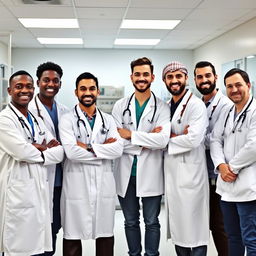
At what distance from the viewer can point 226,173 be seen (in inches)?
88.0

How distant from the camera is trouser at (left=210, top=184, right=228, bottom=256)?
2680mm

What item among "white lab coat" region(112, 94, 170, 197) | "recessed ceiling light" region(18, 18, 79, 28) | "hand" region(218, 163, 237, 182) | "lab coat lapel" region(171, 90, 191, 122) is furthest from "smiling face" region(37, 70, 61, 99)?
"recessed ceiling light" region(18, 18, 79, 28)

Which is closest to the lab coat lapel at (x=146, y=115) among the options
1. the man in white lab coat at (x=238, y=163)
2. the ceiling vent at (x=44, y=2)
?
the man in white lab coat at (x=238, y=163)

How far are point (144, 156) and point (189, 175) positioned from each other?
333 mm

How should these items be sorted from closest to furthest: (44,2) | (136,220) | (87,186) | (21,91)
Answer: (21,91) < (87,186) < (136,220) < (44,2)

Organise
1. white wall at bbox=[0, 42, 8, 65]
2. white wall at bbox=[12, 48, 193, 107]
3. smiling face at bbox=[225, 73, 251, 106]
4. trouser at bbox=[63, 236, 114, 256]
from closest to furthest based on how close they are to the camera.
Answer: smiling face at bbox=[225, 73, 251, 106] < trouser at bbox=[63, 236, 114, 256] < white wall at bbox=[0, 42, 8, 65] < white wall at bbox=[12, 48, 193, 107]

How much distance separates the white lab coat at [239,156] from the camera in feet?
7.01

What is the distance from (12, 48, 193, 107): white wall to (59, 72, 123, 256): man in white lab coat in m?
5.57

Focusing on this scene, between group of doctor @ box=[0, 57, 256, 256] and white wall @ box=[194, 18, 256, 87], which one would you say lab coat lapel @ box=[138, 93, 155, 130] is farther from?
white wall @ box=[194, 18, 256, 87]

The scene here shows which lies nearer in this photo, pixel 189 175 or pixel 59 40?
pixel 189 175

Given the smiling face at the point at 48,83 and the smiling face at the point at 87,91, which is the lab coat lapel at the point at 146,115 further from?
the smiling face at the point at 48,83

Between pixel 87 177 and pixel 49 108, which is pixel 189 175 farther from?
pixel 49 108

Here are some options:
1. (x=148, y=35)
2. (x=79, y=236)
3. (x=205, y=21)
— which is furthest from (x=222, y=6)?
(x=79, y=236)

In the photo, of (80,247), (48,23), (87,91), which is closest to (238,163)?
(87,91)
